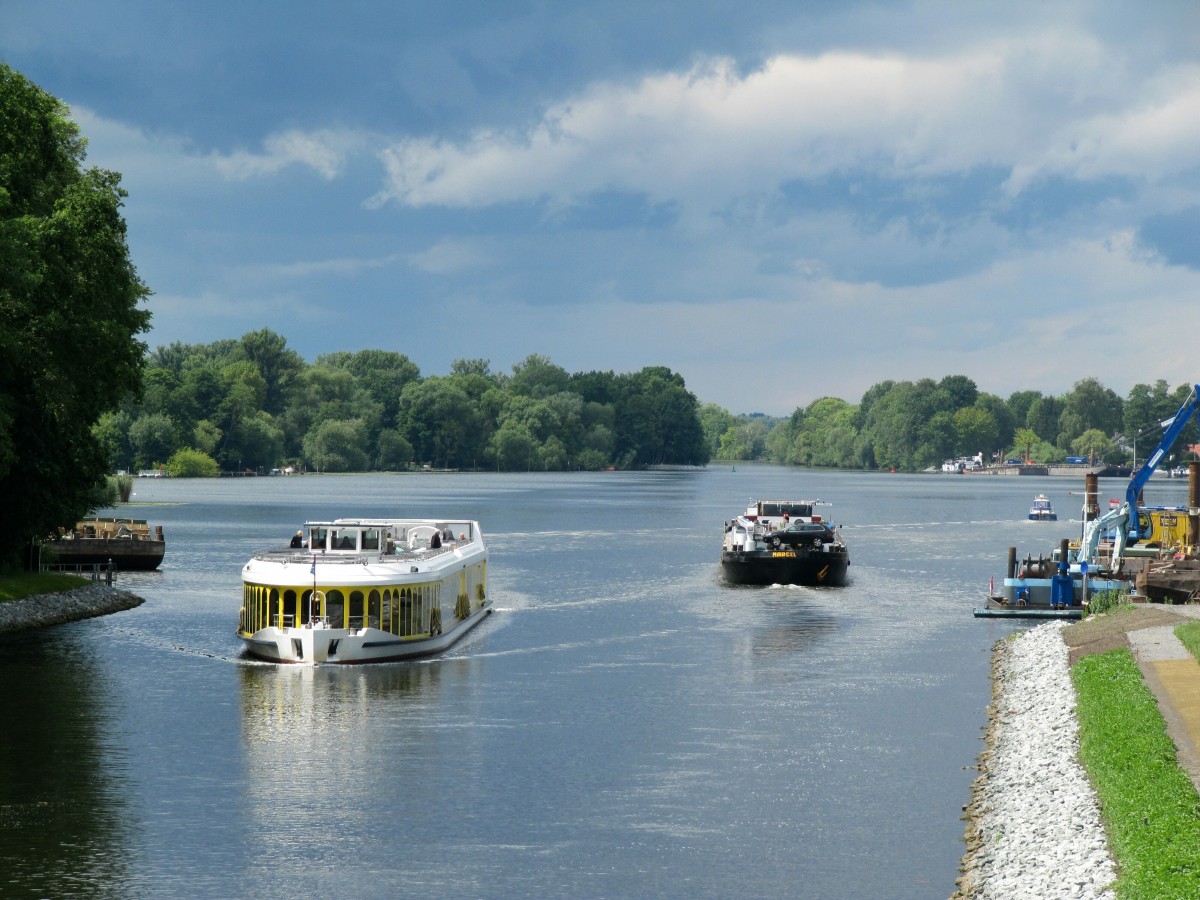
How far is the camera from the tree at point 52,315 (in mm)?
49656

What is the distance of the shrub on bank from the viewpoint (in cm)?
2020

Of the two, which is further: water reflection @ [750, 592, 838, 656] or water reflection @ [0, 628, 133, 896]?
water reflection @ [750, 592, 838, 656]

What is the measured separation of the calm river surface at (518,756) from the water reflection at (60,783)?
9cm

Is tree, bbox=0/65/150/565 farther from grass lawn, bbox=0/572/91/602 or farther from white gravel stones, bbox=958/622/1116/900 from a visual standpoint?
white gravel stones, bbox=958/622/1116/900

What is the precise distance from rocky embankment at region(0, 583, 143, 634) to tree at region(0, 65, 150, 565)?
2.56m

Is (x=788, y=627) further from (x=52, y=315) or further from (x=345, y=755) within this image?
(x=52, y=315)

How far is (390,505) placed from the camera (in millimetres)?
158000

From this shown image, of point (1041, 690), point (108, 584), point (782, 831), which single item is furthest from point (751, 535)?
point (782, 831)

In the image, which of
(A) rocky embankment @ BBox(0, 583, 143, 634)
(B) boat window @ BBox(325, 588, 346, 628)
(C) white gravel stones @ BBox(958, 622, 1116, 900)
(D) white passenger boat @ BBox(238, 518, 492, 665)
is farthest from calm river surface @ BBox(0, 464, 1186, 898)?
(B) boat window @ BBox(325, 588, 346, 628)

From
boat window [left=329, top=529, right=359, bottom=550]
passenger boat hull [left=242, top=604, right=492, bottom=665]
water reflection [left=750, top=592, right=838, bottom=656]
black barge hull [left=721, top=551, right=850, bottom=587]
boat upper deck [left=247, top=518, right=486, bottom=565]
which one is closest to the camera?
passenger boat hull [left=242, top=604, right=492, bottom=665]

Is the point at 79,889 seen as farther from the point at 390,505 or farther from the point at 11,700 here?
the point at 390,505

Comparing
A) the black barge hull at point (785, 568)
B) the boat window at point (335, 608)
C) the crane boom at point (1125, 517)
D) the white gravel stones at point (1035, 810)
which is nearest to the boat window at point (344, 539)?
the boat window at point (335, 608)

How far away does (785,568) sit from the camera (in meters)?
75.8

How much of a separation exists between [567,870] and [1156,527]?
69743 millimetres
